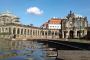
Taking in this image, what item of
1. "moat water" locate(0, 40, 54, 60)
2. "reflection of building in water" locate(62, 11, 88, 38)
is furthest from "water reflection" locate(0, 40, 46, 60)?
"reflection of building in water" locate(62, 11, 88, 38)

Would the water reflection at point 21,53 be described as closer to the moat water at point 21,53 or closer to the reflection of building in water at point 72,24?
the moat water at point 21,53

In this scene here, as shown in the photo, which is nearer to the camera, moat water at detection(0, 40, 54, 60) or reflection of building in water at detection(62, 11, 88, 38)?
moat water at detection(0, 40, 54, 60)

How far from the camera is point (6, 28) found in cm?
Answer: 18875

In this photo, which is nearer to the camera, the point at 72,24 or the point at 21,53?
the point at 21,53

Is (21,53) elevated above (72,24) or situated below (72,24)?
below

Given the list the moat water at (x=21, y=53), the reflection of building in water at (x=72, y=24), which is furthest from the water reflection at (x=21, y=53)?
the reflection of building in water at (x=72, y=24)

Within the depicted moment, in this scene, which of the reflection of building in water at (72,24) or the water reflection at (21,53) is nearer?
the water reflection at (21,53)

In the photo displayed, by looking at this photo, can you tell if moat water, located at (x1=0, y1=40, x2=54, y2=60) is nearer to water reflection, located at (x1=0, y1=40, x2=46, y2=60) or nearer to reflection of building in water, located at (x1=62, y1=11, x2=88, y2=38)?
water reflection, located at (x1=0, y1=40, x2=46, y2=60)

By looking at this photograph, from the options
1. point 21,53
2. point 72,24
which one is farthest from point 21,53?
point 72,24

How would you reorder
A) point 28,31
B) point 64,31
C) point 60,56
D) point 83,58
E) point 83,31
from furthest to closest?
point 28,31, point 64,31, point 83,31, point 60,56, point 83,58

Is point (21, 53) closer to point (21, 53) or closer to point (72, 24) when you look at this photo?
point (21, 53)

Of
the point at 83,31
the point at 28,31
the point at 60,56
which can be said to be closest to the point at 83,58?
the point at 60,56

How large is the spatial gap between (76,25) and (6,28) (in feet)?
172

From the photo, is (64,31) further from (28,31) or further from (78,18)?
(28,31)
